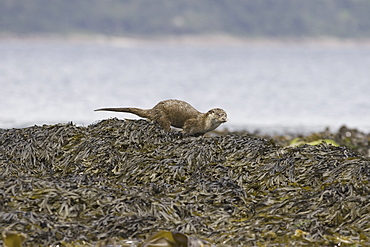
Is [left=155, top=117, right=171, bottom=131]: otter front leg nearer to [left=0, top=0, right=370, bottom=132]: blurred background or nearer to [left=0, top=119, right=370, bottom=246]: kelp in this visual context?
[left=0, top=119, right=370, bottom=246]: kelp

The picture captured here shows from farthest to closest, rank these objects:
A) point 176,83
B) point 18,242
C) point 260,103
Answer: point 176,83, point 260,103, point 18,242

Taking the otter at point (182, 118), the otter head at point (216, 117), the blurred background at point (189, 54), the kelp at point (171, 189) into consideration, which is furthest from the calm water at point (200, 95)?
the kelp at point (171, 189)

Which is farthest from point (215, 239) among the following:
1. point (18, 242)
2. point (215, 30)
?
point (215, 30)

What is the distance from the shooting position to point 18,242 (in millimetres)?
4824

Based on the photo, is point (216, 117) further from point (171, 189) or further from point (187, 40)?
point (187, 40)

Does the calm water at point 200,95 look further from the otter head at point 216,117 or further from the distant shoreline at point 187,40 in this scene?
the distant shoreline at point 187,40

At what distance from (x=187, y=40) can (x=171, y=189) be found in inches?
4938

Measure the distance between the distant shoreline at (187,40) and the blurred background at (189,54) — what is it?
222 millimetres

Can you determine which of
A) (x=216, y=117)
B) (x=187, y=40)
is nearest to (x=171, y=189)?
(x=216, y=117)

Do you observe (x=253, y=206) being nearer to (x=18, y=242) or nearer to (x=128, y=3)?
(x=18, y=242)

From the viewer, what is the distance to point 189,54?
319ft

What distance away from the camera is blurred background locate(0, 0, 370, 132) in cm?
3378

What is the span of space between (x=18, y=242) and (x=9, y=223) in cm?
31

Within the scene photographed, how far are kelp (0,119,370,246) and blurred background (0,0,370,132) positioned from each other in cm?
2132
